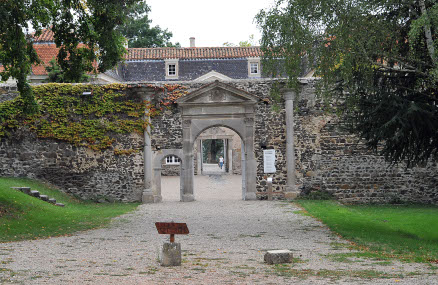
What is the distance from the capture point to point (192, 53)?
38562 millimetres

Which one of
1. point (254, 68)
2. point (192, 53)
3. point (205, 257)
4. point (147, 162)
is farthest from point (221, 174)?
point (205, 257)

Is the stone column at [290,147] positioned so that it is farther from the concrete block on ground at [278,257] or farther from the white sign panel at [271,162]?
the concrete block on ground at [278,257]

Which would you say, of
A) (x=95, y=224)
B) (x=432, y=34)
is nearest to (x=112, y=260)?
(x=95, y=224)

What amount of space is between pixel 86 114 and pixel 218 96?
4.74m

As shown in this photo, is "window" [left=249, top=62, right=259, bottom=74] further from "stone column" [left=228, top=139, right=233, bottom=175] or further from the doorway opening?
"stone column" [left=228, top=139, right=233, bottom=175]

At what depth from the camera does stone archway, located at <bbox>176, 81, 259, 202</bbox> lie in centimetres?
2083

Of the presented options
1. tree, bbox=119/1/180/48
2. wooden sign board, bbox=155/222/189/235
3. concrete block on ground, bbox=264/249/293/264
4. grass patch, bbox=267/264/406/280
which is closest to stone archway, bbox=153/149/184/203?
concrete block on ground, bbox=264/249/293/264

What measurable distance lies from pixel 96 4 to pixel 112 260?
672 cm

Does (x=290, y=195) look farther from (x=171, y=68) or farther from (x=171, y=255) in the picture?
(x=171, y=68)

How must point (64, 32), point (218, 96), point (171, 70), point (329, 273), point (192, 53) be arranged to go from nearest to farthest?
point (329, 273) → point (64, 32) → point (218, 96) → point (171, 70) → point (192, 53)

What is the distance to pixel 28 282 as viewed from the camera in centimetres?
723

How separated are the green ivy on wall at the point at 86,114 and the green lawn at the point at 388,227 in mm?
6450

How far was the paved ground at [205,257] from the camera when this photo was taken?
24.8 feet

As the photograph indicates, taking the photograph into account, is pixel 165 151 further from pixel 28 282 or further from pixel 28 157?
pixel 28 282
